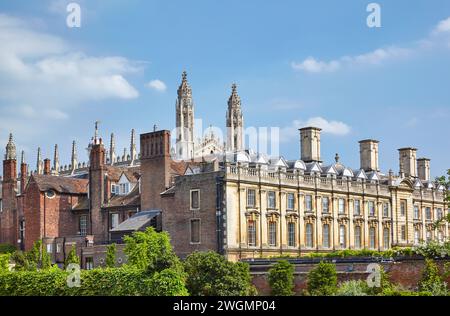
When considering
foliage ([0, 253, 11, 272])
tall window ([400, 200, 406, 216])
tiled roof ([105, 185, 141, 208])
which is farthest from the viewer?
tall window ([400, 200, 406, 216])

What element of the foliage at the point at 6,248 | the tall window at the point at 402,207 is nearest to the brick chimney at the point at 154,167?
the foliage at the point at 6,248

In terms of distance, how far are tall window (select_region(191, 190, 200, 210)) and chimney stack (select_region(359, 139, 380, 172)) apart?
22190 mm

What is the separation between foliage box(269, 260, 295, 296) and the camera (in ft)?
168

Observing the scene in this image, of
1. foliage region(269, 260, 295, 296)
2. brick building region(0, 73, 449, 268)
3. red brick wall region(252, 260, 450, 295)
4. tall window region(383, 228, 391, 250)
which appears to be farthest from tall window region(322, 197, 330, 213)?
foliage region(269, 260, 295, 296)

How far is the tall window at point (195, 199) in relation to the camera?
63.7 m

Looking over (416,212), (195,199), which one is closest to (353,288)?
(195,199)

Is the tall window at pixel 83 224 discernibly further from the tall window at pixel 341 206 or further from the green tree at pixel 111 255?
the tall window at pixel 341 206

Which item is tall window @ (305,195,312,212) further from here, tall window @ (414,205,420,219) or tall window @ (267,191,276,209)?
tall window @ (414,205,420,219)

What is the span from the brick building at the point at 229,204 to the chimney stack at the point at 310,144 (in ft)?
0.34

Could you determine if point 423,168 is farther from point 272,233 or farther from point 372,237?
point 272,233

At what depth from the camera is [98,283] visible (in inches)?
2060

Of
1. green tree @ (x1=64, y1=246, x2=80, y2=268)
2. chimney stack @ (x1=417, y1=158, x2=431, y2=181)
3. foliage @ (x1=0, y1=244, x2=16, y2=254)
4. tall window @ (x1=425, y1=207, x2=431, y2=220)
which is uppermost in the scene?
chimney stack @ (x1=417, y1=158, x2=431, y2=181)

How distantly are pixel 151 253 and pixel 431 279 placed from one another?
55.0 ft
